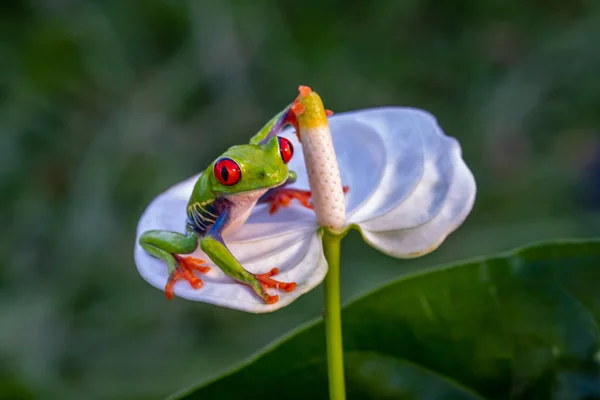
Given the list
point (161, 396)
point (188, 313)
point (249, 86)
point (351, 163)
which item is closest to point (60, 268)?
point (188, 313)

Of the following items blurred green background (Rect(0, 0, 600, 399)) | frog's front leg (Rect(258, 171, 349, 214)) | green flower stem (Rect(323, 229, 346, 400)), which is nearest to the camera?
green flower stem (Rect(323, 229, 346, 400))

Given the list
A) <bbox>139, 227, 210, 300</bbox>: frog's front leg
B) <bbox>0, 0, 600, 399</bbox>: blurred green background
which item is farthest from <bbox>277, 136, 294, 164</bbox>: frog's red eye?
<bbox>0, 0, 600, 399</bbox>: blurred green background

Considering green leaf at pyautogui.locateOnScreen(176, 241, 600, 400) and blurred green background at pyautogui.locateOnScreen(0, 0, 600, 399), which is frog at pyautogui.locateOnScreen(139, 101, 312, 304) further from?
blurred green background at pyautogui.locateOnScreen(0, 0, 600, 399)

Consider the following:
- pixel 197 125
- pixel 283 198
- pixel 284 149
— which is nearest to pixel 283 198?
pixel 283 198

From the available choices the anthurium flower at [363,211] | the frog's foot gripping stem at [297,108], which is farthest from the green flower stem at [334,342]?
the frog's foot gripping stem at [297,108]

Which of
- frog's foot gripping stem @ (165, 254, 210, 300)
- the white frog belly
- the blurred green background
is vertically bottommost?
frog's foot gripping stem @ (165, 254, 210, 300)

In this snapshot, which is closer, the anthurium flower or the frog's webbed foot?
the anthurium flower

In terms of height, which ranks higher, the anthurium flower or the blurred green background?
the blurred green background

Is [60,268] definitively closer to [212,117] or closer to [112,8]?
[212,117]
